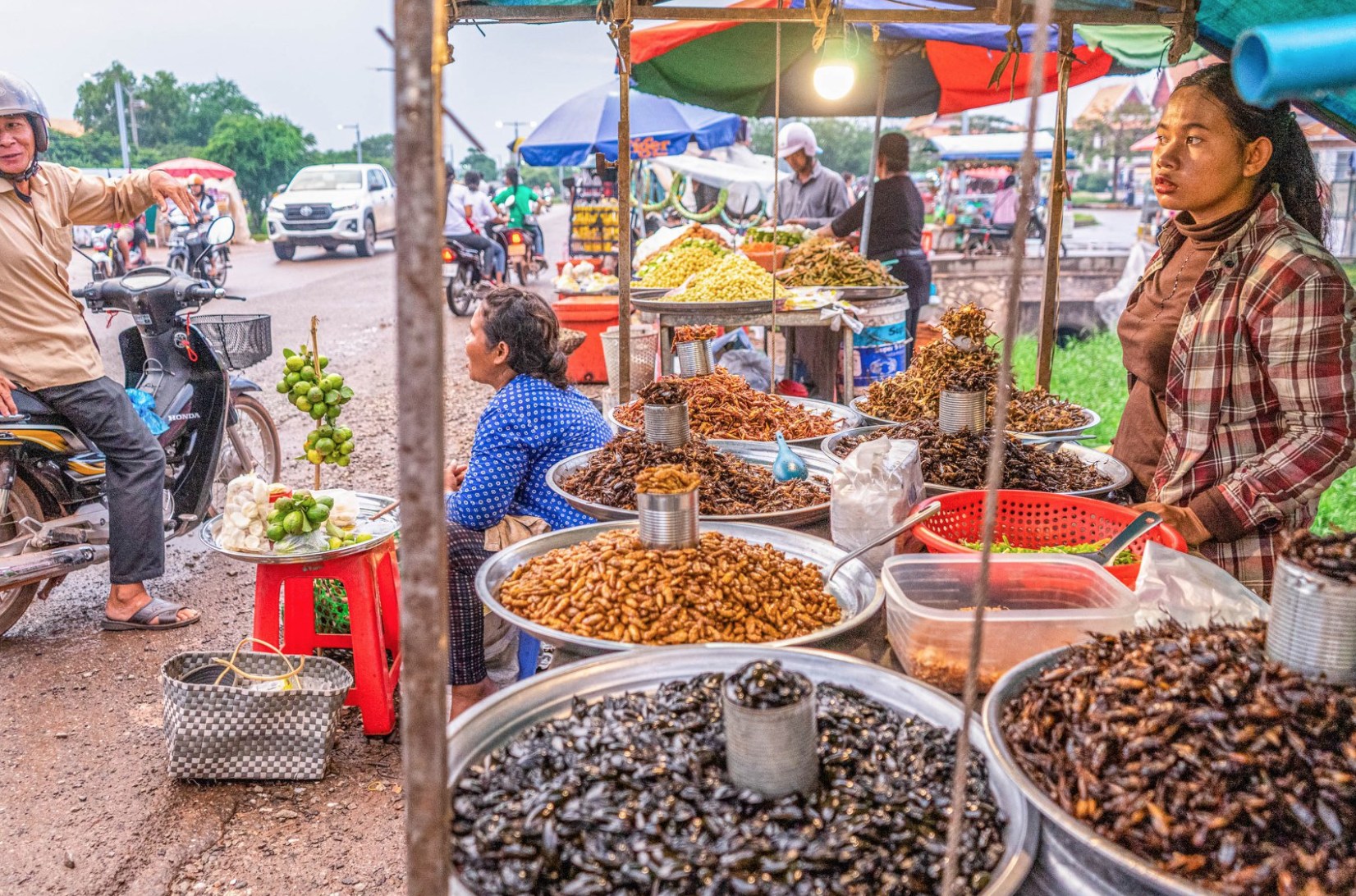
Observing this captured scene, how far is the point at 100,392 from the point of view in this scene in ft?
13.1

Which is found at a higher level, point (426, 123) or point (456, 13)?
point (456, 13)

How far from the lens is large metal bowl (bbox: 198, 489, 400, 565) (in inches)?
123

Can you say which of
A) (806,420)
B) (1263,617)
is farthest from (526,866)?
(806,420)

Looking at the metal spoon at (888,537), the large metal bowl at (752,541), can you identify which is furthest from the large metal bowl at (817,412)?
the metal spoon at (888,537)

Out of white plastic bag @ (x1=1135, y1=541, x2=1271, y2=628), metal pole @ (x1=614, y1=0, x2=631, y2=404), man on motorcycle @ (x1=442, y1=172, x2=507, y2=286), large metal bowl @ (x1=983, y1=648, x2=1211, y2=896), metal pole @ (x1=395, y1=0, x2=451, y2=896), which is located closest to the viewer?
metal pole @ (x1=395, y1=0, x2=451, y2=896)

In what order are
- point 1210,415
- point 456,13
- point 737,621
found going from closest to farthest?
point 737,621 → point 1210,415 → point 456,13

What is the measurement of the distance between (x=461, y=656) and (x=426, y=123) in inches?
112

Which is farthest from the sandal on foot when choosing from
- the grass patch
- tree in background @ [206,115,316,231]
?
tree in background @ [206,115,316,231]

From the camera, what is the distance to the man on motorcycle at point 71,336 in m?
3.73

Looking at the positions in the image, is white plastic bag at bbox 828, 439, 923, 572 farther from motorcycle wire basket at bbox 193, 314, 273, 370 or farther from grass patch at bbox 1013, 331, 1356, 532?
grass patch at bbox 1013, 331, 1356, 532

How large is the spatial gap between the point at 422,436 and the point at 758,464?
91.7 inches

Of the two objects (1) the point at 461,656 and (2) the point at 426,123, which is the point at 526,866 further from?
(1) the point at 461,656

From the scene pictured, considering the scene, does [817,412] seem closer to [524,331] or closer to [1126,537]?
[524,331]

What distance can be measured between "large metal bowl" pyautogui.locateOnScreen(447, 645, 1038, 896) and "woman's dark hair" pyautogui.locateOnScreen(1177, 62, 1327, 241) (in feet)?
5.67
